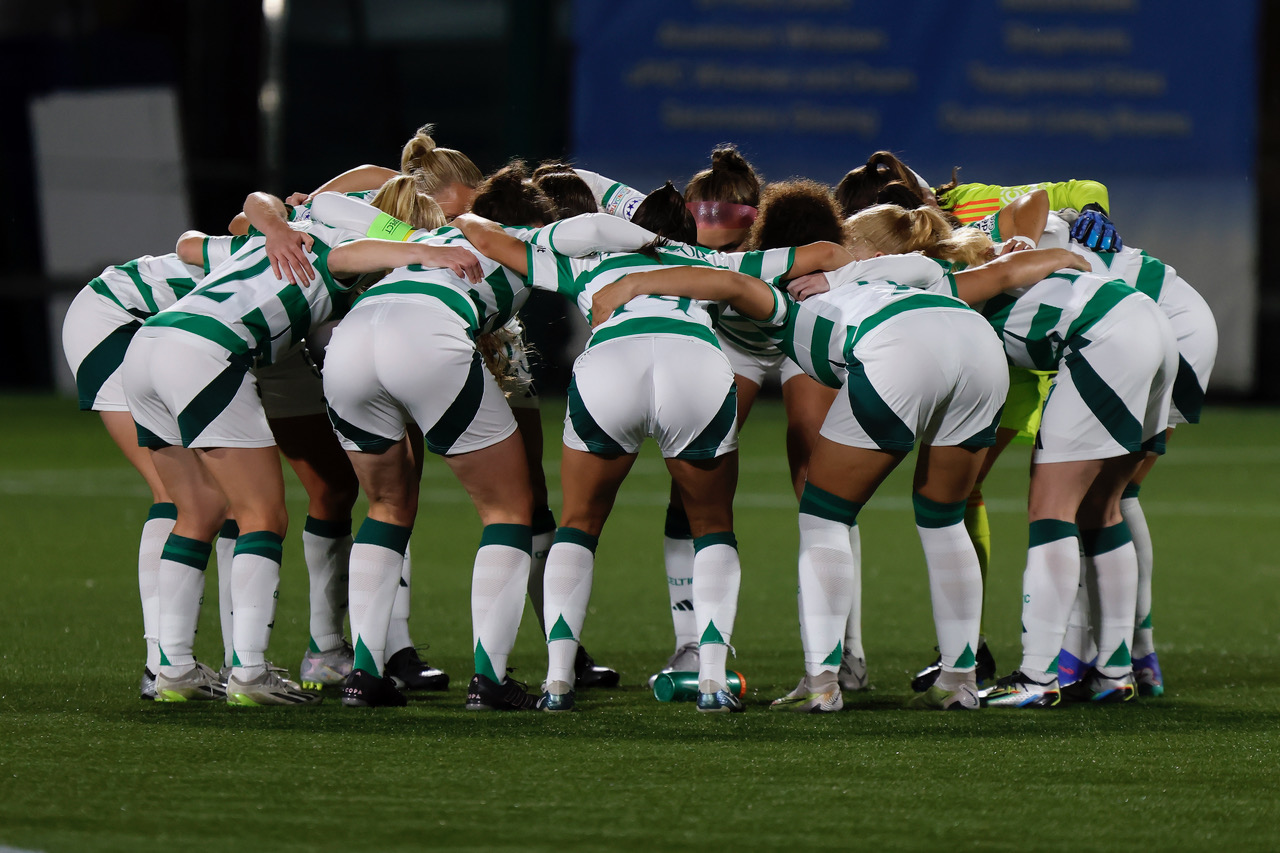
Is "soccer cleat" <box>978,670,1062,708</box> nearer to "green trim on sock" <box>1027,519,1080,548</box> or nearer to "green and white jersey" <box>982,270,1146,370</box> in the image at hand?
"green trim on sock" <box>1027,519,1080,548</box>

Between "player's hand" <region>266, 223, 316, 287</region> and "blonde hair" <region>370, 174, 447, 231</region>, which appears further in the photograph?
"blonde hair" <region>370, 174, 447, 231</region>

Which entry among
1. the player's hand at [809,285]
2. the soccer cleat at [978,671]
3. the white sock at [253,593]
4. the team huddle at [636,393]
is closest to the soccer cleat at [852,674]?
the team huddle at [636,393]

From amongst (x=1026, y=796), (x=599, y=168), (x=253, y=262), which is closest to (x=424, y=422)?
(x=253, y=262)

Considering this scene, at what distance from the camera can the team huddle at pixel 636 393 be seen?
4652 millimetres

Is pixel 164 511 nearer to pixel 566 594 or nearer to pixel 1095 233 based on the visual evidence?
pixel 566 594

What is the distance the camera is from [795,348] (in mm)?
4910

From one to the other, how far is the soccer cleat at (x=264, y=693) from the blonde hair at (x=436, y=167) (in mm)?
1631

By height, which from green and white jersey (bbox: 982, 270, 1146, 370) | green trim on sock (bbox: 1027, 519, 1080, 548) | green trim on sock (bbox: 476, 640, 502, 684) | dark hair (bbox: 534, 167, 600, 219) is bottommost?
green trim on sock (bbox: 476, 640, 502, 684)

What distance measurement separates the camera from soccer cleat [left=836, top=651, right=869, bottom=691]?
5.31 meters

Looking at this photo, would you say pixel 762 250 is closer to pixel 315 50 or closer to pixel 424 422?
pixel 424 422

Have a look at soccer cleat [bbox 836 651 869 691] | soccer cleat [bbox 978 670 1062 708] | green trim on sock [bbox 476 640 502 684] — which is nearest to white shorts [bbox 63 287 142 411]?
green trim on sock [bbox 476 640 502 684]

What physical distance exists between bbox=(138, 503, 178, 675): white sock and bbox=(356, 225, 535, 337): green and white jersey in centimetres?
103

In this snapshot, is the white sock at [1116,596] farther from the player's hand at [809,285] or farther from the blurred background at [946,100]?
the blurred background at [946,100]

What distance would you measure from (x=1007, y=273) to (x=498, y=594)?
1783 millimetres
